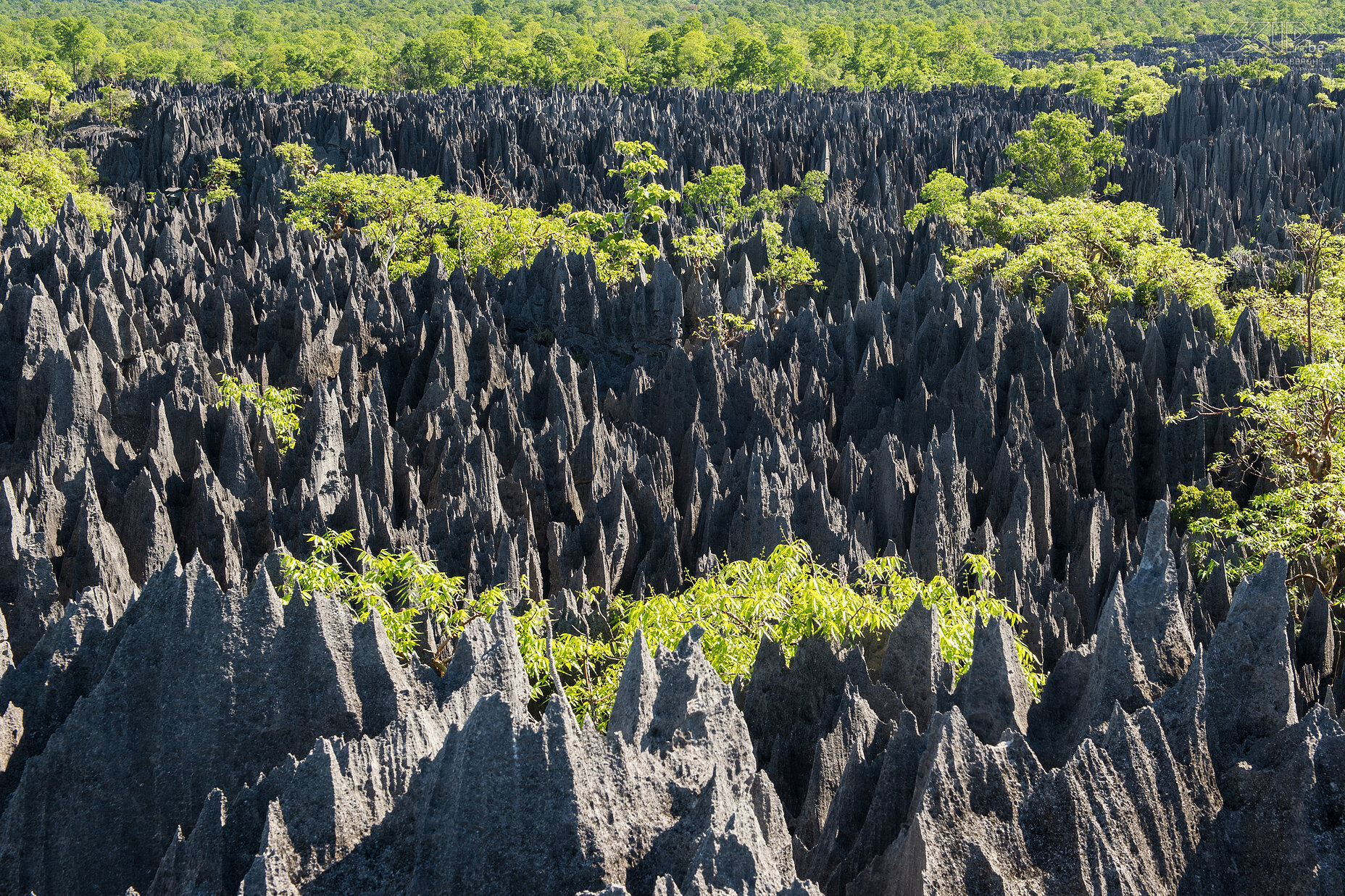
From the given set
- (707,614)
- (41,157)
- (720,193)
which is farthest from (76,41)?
(707,614)

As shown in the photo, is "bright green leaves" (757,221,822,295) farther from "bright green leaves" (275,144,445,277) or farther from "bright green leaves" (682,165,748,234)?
"bright green leaves" (275,144,445,277)

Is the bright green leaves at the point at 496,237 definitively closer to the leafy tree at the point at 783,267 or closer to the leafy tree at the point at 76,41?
the leafy tree at the point at 783,267

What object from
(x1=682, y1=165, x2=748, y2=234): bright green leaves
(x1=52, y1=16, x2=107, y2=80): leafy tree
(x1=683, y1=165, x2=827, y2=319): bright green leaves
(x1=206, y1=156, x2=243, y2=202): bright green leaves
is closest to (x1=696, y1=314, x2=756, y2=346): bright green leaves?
(x1=683, y1=165, x2=827, y2=319): bright green leaves

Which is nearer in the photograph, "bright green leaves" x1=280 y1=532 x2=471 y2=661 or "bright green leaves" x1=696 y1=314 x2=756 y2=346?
"bright green leaves" x1=280 y1=532 x2=471 y2=661

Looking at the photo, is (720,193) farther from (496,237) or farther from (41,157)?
(41,157)

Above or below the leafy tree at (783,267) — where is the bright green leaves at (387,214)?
above

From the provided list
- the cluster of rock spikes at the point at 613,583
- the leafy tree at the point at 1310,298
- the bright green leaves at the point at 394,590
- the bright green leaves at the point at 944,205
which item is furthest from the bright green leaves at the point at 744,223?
the bright green leaves at the point at 394,590

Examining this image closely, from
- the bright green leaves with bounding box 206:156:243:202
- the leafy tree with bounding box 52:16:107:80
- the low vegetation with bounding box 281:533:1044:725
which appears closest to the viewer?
the low vegetation with bounding box 281:533:1044:725
